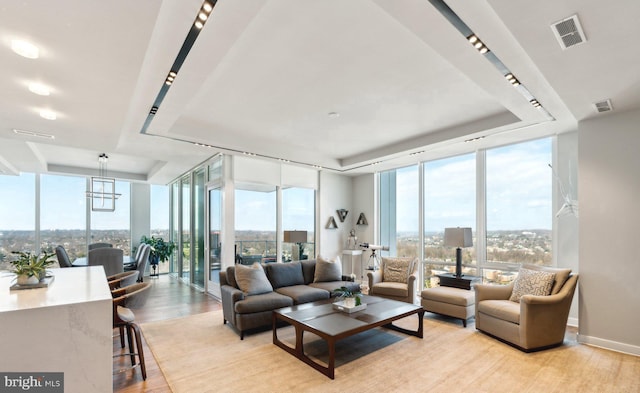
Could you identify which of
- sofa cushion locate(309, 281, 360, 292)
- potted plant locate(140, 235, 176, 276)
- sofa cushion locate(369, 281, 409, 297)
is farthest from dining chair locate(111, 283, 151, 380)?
potted plant locate(140, 235, 176, 276)

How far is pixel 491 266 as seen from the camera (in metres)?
5.44

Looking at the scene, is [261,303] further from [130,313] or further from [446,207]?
[446,207]

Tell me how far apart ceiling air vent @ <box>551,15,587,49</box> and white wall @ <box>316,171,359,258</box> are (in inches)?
226

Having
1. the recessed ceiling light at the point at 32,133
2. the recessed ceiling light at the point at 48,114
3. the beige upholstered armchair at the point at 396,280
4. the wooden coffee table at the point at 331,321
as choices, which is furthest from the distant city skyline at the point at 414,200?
the recessed ceiling light at the point at 48,114

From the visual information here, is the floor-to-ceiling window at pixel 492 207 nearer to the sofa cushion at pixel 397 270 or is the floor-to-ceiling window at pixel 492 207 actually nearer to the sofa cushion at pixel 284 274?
the sofa cushion at pixel 397 270

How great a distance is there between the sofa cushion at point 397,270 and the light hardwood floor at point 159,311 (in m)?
3.02

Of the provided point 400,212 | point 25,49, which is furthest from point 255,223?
point 25,49

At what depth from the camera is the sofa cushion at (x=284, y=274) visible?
5.11 meters

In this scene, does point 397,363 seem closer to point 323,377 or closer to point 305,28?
point 323,377

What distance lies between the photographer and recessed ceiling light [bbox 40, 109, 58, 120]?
11.6ft

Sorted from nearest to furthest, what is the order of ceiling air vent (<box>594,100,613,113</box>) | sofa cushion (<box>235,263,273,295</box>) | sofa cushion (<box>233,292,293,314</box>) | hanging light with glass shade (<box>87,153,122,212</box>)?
1. ceiling air vent (<box>594,100,613,113</box>)
2. sofa cushion (<box>233,292,293,314</box>)
3. sofa cushion (<box>235,263,273,295</box>)
4. hanging light with glass shade (<box>87,153,122,212</box>)

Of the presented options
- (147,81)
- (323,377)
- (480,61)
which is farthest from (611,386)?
(147,81)

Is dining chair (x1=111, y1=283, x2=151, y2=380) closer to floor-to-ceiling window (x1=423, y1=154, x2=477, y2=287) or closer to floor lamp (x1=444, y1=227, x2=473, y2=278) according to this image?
floor lamp (x1=444, y1=227, x2=473, y2=278)

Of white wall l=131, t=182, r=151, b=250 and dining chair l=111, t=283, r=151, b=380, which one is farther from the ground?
white wall l=131, t=182, r=151, b=250
